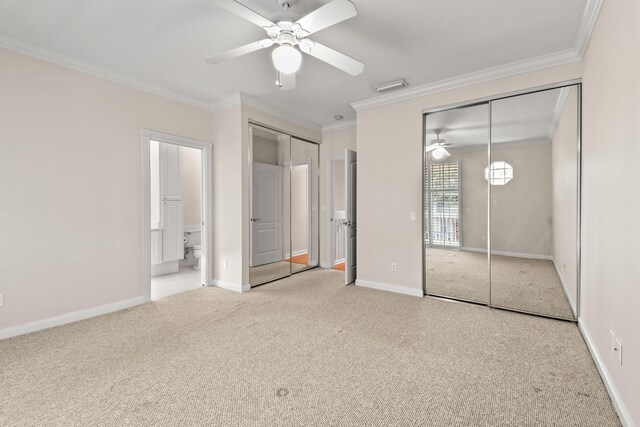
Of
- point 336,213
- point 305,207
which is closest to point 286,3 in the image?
point 305,207

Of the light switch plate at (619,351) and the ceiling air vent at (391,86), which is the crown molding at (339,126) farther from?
→ the light switch plate at (619,351)

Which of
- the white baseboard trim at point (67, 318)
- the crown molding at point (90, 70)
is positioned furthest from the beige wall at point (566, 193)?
the white baseboard trim at point (67, 318)

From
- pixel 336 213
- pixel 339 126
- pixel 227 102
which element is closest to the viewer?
pixel 227 102

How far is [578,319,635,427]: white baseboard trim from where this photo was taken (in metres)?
1.60

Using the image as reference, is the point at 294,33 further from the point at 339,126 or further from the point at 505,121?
the point at 339,126

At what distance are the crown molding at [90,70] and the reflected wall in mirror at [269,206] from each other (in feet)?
3.25

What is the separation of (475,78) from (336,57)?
6.49 ft

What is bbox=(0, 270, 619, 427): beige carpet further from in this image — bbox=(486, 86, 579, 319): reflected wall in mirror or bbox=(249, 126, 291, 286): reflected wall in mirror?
bbox=(249, 126, 291, 286): reflected wall in mirror

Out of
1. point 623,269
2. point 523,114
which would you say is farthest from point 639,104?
point 523,114

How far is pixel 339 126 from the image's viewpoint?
18.0ft

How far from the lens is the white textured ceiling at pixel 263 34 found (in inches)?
89.7

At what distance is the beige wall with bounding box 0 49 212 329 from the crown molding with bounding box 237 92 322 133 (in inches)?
44.3

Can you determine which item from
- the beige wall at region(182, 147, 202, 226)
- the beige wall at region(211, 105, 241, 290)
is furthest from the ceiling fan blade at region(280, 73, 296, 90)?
the beige wall at region(182, 147, 202, 226)

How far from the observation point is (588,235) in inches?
102
